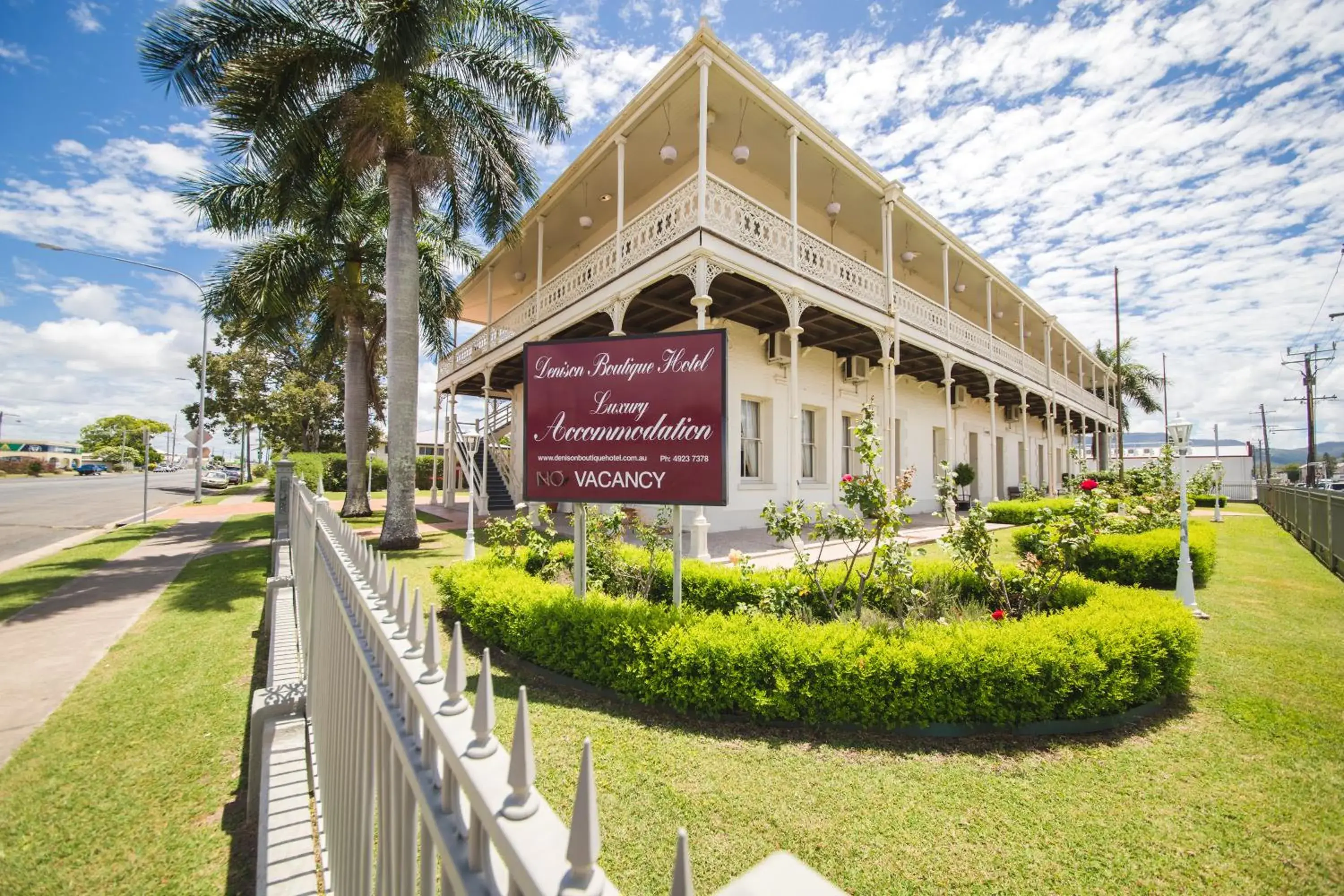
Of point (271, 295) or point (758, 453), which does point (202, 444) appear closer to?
point (271, 295)

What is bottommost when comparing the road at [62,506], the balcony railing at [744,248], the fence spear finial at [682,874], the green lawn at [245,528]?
the green lawn at [245,528]

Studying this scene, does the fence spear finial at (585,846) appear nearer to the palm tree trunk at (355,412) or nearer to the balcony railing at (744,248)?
the balcony railing at (744,248)

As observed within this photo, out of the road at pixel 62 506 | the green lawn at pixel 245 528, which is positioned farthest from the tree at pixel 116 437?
the green lawn at pixel 245 528

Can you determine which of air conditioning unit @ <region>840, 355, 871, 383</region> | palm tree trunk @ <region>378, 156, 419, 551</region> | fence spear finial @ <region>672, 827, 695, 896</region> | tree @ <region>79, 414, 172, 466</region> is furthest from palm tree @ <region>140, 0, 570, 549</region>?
tree @ <region>79, 414, 172, 466</region>

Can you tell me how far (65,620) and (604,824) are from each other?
7309 millimetres

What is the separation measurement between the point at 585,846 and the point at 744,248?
397 inches

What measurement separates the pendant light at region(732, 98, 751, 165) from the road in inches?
618

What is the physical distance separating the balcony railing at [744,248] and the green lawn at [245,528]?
7.57 metres

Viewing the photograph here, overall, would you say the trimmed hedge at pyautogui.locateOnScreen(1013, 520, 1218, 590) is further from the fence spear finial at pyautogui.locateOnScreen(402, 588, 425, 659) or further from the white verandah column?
the fence spear finial at pyautogui.locateOnScreen(402, 588, 425, 659)

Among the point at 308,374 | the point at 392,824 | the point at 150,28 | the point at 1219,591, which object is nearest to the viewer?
the point at 392,824

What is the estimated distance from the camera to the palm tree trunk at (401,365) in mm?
10680

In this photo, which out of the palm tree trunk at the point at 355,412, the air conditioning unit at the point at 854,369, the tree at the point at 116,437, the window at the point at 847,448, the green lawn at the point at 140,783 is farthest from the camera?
the tree at the point at 116,437

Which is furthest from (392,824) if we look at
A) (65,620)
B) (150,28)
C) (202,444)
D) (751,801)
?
(202,444)

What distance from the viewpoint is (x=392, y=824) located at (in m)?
1.27
